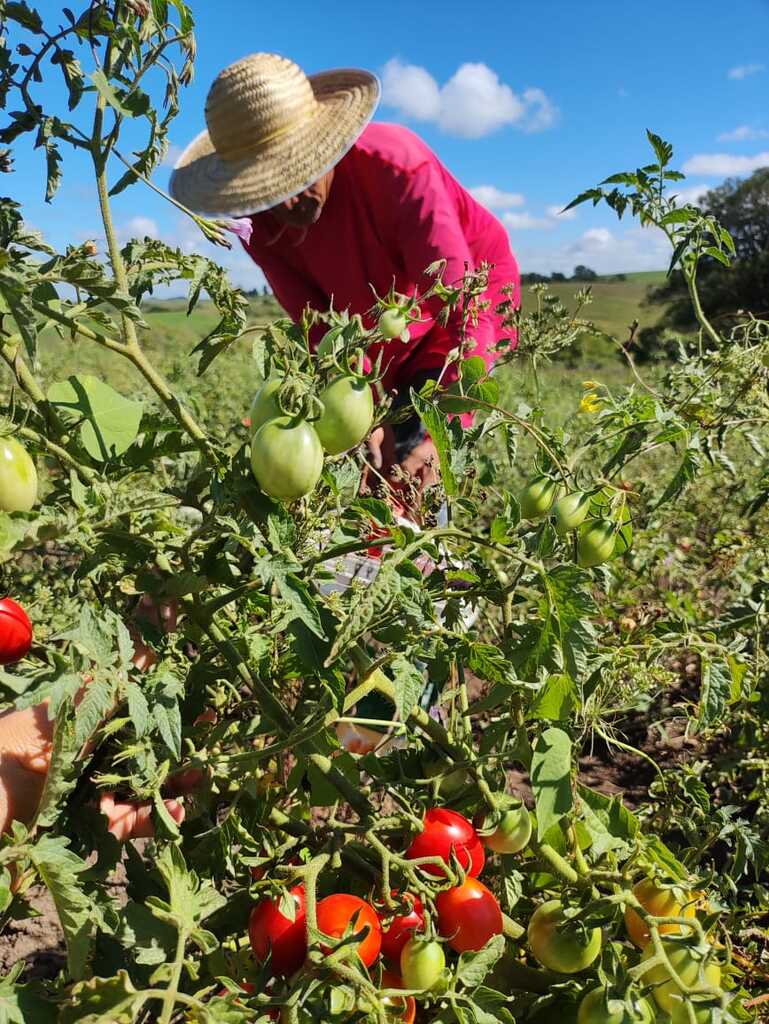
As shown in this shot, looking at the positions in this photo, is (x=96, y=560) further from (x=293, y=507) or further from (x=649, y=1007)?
(x=649, y=1007)

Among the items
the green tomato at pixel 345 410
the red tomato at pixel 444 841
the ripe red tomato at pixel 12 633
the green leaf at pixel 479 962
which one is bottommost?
the green leaf at pixel 479 962

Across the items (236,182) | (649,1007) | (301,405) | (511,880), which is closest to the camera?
(301,405)

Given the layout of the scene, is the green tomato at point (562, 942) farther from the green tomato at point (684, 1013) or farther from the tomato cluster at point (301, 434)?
the tomato cluster at point (301, 434)

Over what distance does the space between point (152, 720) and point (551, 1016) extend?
0.65 metres

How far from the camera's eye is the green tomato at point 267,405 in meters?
0.70

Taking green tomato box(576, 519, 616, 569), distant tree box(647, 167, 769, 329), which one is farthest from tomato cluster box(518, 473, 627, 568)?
distant tree box(647, 167, 769, 329)

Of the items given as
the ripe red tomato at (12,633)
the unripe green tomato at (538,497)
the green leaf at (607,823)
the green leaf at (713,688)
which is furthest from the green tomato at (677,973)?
the ripe red tomato at (12,633)

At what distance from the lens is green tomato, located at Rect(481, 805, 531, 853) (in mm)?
919

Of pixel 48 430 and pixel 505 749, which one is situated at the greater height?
pixel 48 430

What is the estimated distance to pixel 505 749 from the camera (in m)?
0.97

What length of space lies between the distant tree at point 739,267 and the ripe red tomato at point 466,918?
911 inches

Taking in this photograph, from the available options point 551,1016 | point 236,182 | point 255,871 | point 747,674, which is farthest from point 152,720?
point 236,182

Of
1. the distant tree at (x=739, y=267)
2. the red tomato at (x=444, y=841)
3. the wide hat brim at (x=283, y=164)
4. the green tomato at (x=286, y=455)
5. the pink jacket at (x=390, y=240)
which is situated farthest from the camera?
the distant tree at (x=739, y=267)

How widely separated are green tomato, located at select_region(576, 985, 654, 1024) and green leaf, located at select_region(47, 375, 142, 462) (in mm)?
772
